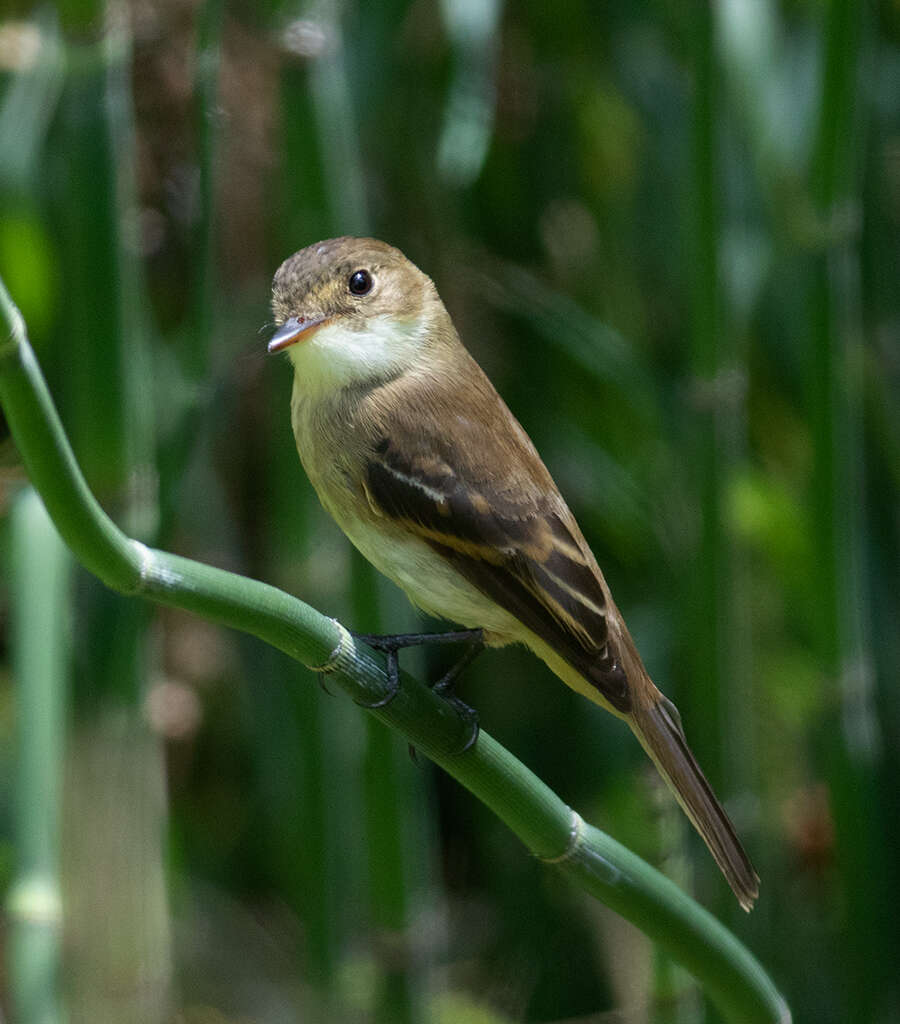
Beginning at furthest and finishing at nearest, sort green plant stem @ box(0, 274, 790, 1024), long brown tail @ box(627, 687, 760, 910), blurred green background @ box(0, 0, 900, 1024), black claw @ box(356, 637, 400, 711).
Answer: blurred green background @ box(0, 0, 900, 1024)
long brown tail @ box(627, 687, 760, 910)
black claw @ box(356, 637, 400, 711)
green plant stem @ box(0, 274, 790, 1024)

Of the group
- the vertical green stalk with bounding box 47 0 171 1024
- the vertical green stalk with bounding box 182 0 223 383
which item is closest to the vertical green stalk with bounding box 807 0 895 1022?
the vertical green stalk with bounding box 182 0 223 383

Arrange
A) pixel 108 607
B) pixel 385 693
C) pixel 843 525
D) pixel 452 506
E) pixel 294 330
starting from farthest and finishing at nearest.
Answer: pixel 843 525 → pixel 108 607 → pixel 452 506 → pixel 294 330 → pixel 385 693

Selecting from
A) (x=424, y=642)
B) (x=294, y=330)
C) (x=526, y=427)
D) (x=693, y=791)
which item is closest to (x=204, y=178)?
(x=294, y=330)

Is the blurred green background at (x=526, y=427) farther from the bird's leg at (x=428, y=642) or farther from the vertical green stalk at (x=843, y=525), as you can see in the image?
the bird's leg at (x=428, y=642)

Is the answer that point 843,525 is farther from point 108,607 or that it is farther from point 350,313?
point 108,607

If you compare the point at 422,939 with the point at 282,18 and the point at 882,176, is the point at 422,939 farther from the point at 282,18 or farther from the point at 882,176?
the point at 882,176

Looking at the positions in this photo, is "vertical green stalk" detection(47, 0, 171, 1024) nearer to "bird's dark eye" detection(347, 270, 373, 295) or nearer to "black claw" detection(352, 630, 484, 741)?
"bird's dark eye" detection(347, 270, 373, 295)

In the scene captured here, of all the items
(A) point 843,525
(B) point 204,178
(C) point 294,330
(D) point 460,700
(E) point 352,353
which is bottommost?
(A) point 843,525
